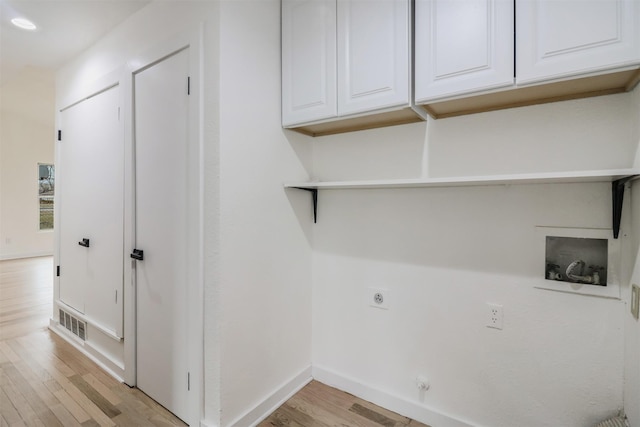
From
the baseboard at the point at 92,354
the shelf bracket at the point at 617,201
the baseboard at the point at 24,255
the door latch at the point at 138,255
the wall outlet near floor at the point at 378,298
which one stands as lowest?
the baseboard at the point at 92,354

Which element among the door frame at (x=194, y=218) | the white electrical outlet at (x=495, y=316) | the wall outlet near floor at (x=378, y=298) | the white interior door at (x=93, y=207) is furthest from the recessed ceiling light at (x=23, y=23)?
the white electrical outlet at (x=495, y=316)

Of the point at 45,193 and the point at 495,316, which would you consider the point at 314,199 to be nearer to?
the point at 495,316

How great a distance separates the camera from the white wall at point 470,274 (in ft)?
4.44

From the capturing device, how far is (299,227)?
6.83ft

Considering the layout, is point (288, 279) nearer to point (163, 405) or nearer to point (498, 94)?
point (163, 405)

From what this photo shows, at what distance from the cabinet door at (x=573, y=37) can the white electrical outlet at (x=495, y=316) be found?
3.42ft

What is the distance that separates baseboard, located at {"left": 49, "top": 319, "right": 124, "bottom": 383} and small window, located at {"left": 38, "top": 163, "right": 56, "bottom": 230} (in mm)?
4943

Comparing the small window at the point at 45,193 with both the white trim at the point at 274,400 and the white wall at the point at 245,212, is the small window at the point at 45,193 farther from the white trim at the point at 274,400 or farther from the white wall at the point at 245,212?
the white trim at the point at 274,400

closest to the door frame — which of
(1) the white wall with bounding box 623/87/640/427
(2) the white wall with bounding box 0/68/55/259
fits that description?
(1) the white wall with bounding box 623/87/640/427

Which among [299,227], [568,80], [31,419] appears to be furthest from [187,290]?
[568,80]

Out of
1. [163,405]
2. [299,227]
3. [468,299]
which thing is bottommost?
[163,405]

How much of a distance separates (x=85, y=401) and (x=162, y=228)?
1.18 meters

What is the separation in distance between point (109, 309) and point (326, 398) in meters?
1.67

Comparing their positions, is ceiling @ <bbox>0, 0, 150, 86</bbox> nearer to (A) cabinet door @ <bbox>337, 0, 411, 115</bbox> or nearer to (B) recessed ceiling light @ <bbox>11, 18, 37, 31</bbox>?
(B) recessed ceiling light @ <bbox>11, 18, 37, 31</bbox>
